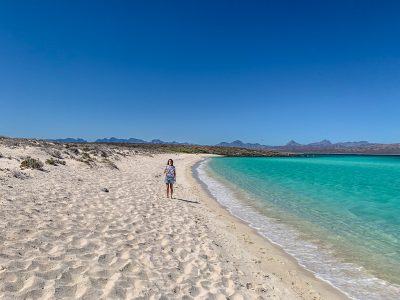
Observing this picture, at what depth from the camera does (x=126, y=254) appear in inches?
282

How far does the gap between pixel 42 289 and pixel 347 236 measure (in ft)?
34.2

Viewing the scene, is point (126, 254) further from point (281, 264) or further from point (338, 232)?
point (338, 232)

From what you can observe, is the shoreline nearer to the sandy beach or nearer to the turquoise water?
the sandy beach

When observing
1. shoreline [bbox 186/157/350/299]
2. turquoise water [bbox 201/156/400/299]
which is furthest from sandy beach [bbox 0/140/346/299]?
turquoise water [bbox 201/156/400/299]

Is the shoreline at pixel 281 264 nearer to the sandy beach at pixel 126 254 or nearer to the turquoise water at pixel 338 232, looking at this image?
the sandy beach at pixel 126 254

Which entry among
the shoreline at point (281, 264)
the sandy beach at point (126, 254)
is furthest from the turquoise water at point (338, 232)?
the sandy beach at point (126, 254)

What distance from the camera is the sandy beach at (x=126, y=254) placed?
18.1ft

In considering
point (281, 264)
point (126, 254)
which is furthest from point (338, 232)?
point (126, 254)

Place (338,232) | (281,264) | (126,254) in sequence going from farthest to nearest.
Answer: (338,232) < (281,264) < (126,254)

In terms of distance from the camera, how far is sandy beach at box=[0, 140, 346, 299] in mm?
5531

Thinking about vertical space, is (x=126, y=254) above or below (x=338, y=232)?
above

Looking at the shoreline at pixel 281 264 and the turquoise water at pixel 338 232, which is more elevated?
the shoreline at pixel 281 264

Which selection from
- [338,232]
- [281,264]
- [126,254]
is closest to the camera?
[126,254]

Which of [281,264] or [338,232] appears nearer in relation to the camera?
[281,264]
